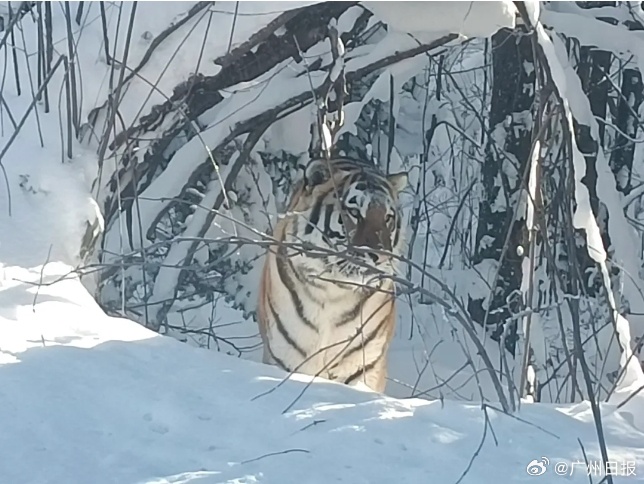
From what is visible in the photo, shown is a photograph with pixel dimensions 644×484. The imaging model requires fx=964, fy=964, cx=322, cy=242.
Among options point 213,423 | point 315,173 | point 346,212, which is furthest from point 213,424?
point 315,173

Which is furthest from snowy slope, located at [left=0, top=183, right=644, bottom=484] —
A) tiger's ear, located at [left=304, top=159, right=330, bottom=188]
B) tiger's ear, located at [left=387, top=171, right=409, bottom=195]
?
tiger's ear, located at [left=387, top=171, right=409, bottom=195]

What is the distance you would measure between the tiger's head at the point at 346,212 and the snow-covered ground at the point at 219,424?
1.26 meters

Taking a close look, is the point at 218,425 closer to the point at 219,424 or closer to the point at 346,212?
the point at 219,424

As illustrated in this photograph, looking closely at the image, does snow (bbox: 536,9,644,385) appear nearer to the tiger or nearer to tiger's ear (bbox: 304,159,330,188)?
the tiger

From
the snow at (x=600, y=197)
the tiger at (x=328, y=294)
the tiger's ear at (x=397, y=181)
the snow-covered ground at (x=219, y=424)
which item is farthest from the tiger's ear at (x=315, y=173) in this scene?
the snow-covered ground at (x=219, y=424)

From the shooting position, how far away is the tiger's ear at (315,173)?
3998 millimetres

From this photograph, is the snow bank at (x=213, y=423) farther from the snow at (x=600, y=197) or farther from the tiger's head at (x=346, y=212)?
the tiger's head at (x=346, y=212)

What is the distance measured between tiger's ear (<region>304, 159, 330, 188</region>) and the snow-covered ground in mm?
1448

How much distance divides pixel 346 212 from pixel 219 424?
1859mm

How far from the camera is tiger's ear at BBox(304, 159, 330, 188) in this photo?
4.00 m

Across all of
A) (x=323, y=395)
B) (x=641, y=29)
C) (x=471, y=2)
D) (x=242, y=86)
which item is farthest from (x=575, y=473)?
(x=242, y=86)

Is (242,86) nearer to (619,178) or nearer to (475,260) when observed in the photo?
(475,260)

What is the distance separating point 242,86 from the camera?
4523mm

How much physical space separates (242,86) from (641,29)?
178 cm
